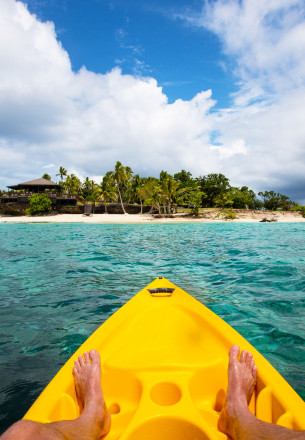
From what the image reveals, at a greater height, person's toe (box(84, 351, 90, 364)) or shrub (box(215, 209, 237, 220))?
shrub (box(215, 209, 237, 220))

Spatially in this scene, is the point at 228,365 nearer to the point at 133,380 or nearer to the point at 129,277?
the point at 133,380

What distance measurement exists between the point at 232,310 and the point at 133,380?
2.48 metres

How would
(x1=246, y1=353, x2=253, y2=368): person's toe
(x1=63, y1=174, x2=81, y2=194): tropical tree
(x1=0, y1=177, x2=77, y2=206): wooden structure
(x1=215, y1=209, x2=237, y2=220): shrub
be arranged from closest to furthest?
(x1=246, y1=353, x2=253, y2=368): person's toe → (x1=215, y1=209, x2=237, y2=220): shrub → (x1=0, y1=177, x2=77, y2=206): wooden structure → (x1=63, y1=174, x2=81, y2=194): tropical tree

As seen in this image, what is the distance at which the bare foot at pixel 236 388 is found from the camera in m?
1.46

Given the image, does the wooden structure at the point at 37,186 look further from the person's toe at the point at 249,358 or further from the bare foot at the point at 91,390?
the person's toe at the point at 249,358

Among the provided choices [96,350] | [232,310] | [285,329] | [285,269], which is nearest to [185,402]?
[96,350]

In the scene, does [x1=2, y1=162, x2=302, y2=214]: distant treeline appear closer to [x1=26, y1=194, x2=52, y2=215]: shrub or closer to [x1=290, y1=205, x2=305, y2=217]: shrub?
[x1=290, y1=205, x2=305, y2=217]: shrub

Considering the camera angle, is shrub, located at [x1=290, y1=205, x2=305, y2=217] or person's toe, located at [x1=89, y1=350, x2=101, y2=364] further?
shrub, located at [x1=290, y1=205, x2=305, y2=217]

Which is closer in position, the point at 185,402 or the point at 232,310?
the point at 185,402

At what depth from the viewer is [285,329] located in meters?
3.20

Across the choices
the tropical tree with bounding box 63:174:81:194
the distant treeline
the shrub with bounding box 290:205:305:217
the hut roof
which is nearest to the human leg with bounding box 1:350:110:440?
the distant treeline

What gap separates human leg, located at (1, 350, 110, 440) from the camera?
43.5 inches

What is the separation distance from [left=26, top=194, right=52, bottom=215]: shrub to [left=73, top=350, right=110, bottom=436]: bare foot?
36.5 metres

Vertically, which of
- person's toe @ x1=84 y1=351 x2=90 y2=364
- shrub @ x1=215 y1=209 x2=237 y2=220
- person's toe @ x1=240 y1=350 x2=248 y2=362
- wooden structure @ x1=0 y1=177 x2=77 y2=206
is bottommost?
person's toe @ x1=84 y1=351 x2=90 y2=364
